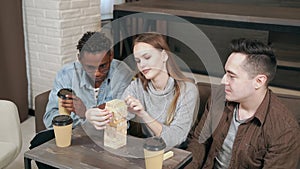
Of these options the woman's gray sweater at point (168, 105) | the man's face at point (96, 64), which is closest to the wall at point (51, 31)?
the man's face at point (96, 64)

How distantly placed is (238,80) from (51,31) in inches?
69.5

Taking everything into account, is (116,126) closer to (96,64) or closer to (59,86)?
(96,64)

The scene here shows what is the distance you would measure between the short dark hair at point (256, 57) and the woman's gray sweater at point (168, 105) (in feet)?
0.84

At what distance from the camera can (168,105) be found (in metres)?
1.53

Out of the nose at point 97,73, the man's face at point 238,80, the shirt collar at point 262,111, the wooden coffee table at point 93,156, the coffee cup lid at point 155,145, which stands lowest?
→ the wooden coffee table at point 93,156

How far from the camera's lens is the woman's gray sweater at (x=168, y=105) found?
151 cm

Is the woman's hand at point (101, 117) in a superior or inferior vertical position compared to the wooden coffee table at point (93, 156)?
superior

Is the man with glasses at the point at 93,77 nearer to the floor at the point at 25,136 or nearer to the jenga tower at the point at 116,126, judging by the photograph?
the jenga tower at the point at 116,126

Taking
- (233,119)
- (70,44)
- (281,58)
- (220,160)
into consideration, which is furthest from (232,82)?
(281,58)

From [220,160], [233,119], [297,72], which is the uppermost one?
[233,119]

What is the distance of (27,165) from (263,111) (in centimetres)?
101

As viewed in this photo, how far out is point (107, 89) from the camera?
6.01ft

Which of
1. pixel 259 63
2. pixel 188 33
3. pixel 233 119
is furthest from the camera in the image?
pixel 188 33

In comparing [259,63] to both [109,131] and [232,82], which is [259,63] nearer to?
[232,82]
